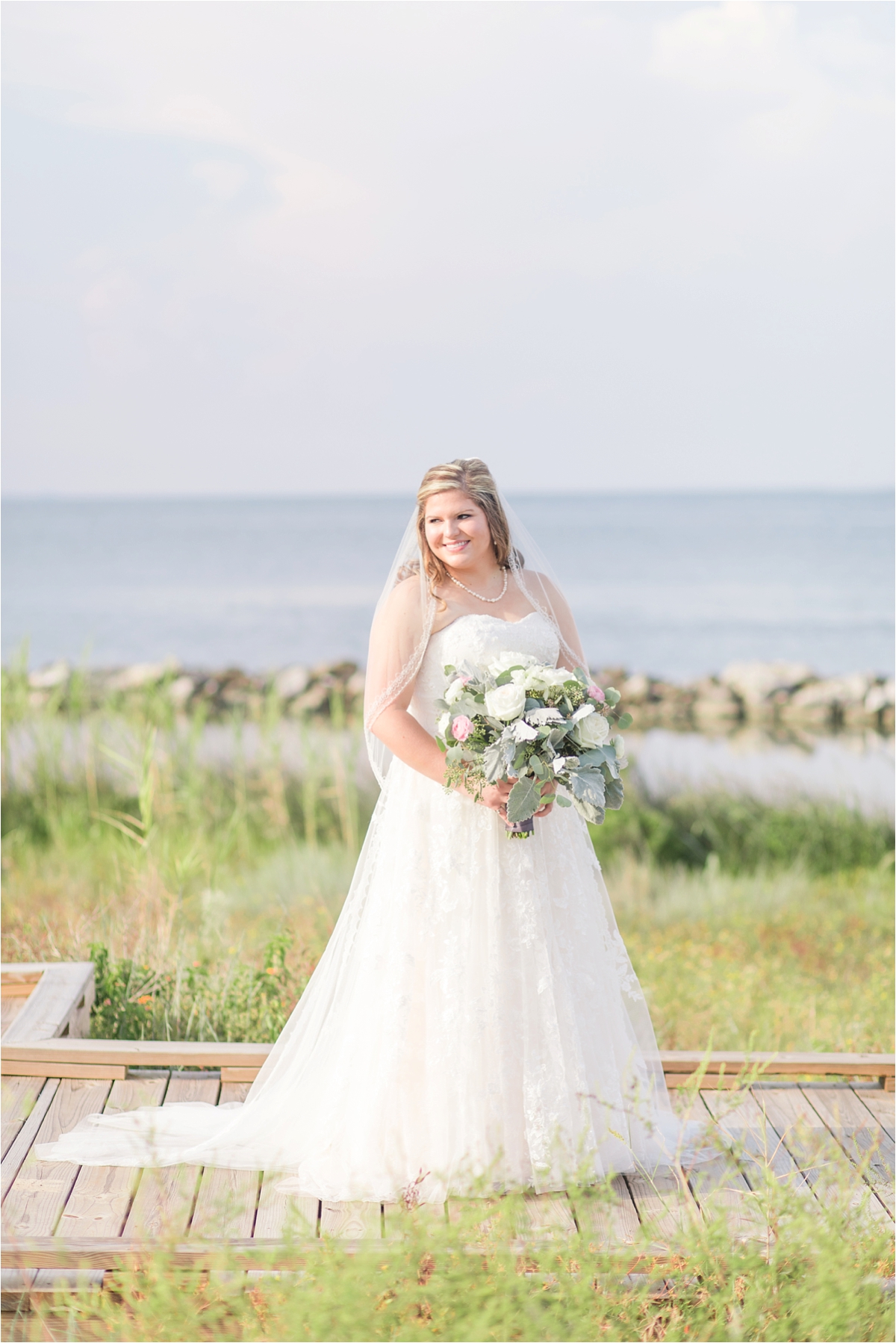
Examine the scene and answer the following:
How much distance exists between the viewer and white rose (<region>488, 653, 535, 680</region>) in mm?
3555

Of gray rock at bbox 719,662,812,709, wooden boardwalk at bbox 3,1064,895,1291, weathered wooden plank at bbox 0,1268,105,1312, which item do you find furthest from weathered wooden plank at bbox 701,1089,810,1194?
gray rock at bbox 719,662,812,709

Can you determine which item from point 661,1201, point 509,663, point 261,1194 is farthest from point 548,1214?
point 509,663

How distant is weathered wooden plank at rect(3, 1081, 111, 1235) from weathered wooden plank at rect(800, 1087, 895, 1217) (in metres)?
2.41

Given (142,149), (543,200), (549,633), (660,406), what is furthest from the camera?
(660,406)

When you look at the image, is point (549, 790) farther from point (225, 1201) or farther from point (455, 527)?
point (225, 1201)

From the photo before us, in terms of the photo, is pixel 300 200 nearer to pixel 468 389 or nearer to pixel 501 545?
pixel 468 389

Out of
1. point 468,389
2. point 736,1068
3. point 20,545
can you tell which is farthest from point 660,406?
point 736,1068

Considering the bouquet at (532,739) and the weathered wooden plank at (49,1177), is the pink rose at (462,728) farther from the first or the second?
the weathered wooden plank at (49,1177)

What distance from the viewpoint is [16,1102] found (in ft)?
13.9

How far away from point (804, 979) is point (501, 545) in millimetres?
3624

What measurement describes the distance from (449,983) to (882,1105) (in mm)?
1971

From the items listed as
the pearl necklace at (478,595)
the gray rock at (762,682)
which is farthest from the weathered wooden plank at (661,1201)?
the gray rock at (762,682)

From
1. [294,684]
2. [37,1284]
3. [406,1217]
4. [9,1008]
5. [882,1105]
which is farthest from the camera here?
[294,684]

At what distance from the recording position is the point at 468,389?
42.3 metres
